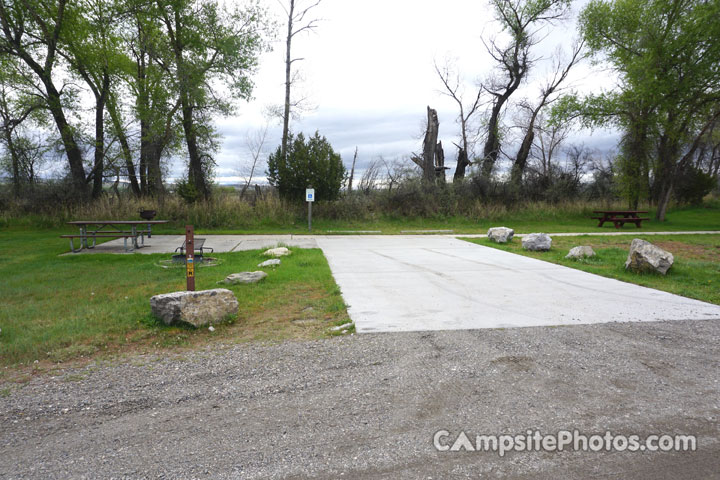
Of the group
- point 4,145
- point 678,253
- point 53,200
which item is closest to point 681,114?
point 678,253

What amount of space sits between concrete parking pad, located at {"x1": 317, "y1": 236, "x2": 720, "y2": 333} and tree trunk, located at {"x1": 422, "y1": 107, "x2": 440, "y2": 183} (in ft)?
49.2

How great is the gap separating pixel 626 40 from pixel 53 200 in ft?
94.7

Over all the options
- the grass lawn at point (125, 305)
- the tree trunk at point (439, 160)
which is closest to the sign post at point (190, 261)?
the grass lawn at point (125, 305)

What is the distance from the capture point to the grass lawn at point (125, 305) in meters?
4.16

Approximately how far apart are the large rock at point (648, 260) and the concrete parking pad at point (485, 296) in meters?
0.91

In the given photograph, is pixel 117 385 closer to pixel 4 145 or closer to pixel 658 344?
pixel 658 344

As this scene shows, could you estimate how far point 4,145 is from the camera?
61.2 ft

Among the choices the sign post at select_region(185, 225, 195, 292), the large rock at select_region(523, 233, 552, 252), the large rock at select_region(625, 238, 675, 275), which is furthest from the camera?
the large rock at select_region(523, 233, 552, 252)

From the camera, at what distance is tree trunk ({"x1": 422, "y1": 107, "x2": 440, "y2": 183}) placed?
78.6 ft

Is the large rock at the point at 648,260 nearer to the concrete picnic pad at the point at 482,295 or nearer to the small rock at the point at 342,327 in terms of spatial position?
the concrete picnic pad at the point at 482,295

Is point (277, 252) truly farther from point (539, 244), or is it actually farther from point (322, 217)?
point (322, 217)

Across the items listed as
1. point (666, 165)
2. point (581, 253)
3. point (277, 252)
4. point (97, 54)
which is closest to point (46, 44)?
point (97, 54)

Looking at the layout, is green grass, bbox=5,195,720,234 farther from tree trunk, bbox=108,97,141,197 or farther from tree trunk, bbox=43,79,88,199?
tree trunk, bbox=108,97,141,197

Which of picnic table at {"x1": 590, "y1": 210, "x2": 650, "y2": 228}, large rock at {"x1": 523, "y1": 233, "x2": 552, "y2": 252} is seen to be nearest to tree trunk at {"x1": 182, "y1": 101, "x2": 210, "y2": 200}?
large rock at {"x1": 523, "y1": 233, "x2": 552, "y2": 252}
